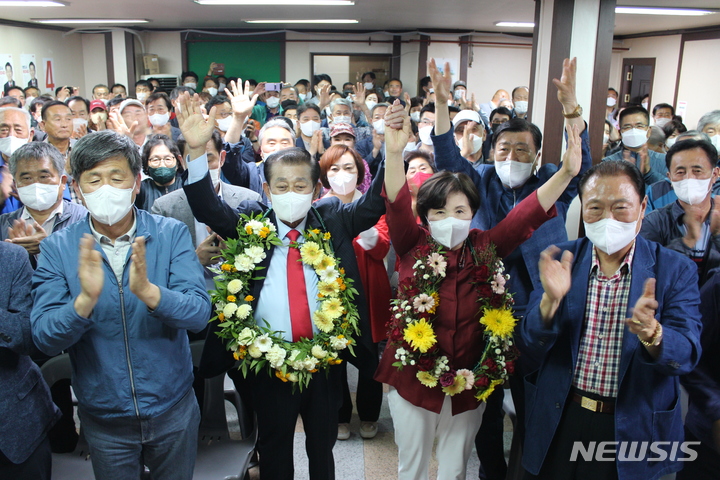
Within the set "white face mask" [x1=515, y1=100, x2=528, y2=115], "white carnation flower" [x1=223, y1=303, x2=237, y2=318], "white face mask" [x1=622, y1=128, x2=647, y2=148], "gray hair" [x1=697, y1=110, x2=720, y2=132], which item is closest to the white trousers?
"white carnation flower" [x1=223, y1=303, x2=237, y2=318]

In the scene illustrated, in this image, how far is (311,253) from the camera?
2293 mm

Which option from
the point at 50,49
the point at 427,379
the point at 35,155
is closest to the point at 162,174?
the point at 35,155

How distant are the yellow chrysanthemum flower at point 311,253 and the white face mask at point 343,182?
87cm

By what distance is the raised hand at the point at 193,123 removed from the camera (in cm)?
218

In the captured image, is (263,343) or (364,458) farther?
(364,458)

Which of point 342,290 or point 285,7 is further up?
point 285,7

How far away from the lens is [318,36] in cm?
1307

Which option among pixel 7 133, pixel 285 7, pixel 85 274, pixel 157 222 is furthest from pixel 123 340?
pixel 285 7

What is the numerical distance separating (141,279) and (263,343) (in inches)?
24.4

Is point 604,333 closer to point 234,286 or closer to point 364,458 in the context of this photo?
point 234,286

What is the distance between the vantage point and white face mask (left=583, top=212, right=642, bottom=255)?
6.46ft

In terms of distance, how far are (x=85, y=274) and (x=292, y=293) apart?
816 mm

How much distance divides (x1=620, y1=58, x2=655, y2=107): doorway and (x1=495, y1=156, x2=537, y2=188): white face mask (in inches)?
439

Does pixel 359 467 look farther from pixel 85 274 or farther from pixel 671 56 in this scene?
pixel 671 56
